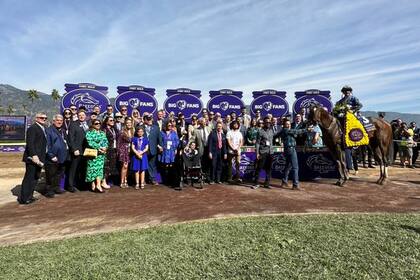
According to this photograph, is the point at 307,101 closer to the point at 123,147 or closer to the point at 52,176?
the point at 123,147

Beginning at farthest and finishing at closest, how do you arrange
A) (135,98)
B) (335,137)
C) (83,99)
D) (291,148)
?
1. (135,98)
2. (83,99)
3. (335,137)
4. (291,148)

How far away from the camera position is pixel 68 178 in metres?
9.12

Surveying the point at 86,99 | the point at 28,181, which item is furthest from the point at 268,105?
the point at 28,181

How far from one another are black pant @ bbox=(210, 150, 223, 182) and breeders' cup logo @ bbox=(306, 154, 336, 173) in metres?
3.11

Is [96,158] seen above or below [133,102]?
below

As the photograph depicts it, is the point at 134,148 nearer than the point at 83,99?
Yes

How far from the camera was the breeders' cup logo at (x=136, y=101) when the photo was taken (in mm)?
11438

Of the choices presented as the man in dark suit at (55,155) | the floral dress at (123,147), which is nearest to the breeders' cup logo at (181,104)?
the floral dress at (123,147)

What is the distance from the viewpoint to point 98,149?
343 inches

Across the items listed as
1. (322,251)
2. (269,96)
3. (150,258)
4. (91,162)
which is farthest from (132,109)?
(322,251)

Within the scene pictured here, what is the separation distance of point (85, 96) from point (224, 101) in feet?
16.8

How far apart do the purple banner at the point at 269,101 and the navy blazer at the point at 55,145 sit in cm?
727

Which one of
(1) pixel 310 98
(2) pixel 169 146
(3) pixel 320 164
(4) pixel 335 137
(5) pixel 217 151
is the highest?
(1) pixel 310 98

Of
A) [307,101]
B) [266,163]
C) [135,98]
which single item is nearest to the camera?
[266,163]
